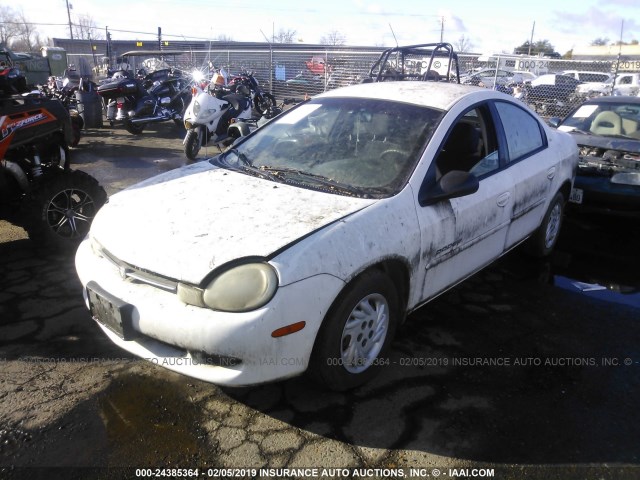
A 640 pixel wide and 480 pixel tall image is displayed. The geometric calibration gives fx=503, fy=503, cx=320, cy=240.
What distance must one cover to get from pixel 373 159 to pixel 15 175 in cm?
312

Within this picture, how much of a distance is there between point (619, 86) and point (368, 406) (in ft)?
66.4

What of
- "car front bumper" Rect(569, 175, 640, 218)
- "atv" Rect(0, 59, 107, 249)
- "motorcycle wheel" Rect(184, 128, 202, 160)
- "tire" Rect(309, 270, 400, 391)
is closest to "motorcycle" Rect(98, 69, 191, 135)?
"motorcycle wheel" Rect(184, 128, 202, 160)

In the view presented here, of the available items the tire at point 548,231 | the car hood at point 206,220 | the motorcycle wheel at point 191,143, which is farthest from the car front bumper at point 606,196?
the motorcycle wheel at point 191,143

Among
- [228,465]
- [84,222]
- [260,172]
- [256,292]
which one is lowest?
[228,465]

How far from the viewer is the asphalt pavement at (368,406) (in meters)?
2.31

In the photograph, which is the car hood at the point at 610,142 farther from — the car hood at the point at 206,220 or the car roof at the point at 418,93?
the car hood at the point at 206,220

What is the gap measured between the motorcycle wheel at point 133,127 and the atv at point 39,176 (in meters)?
6.56

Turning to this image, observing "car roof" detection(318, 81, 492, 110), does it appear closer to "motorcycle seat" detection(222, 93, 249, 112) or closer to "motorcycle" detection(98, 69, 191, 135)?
"motorcycle seat" detection(222, 93, 249, 112)

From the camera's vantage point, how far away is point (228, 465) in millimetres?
2277

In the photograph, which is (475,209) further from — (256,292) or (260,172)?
(256,292)

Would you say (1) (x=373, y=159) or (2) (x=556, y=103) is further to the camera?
(2) (x=556, y=103)

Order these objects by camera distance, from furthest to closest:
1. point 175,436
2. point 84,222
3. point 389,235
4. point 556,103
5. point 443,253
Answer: point 556,103, point 84,222, point 443,253, point 389,235, point 175,436

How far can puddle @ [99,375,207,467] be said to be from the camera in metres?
2.30

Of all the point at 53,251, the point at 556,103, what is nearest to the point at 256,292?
the point at 53,251
